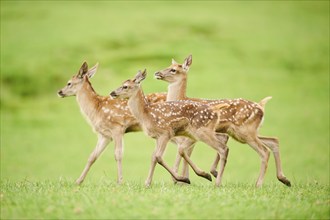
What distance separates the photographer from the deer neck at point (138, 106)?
11055 millimetres

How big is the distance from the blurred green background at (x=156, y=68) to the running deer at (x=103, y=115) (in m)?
8.71

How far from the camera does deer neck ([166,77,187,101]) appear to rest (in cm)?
1280

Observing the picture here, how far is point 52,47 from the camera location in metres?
33.2

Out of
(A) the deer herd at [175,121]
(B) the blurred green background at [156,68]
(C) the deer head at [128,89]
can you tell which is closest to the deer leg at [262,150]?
(A) the deer herd at [175,121]

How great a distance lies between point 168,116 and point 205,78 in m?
20.0

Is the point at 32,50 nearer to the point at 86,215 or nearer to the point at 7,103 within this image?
the point at 7,103

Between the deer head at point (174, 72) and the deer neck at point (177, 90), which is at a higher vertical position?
the deer head at point (174, 72)

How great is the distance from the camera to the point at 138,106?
11141 millimetres

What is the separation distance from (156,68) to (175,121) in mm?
19715

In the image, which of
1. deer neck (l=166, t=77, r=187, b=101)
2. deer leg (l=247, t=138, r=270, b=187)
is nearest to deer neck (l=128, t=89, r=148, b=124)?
deer neck (l=166, t=77, r=187, b=101)

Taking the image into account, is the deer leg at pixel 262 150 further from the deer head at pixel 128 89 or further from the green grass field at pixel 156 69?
the deer head at pixel 128 89

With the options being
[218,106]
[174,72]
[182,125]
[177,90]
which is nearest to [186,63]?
[174,72]

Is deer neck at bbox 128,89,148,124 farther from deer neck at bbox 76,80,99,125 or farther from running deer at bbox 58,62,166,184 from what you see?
deer neck at bbox 76,80,99,125

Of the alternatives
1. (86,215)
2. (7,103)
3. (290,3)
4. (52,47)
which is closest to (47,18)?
(52,47)
